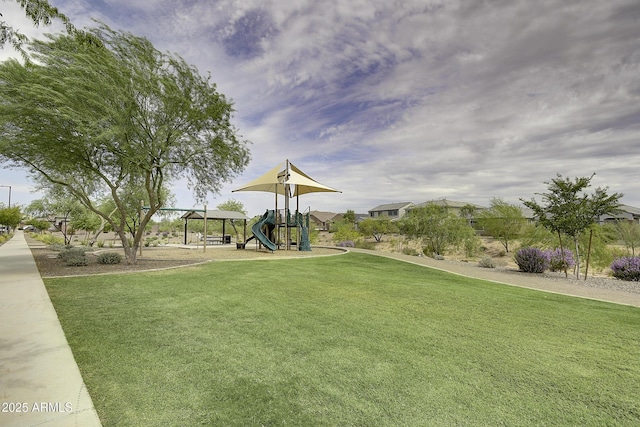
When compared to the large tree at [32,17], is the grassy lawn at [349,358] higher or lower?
lower

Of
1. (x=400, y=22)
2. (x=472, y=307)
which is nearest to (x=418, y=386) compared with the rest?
(x=472, y=307)

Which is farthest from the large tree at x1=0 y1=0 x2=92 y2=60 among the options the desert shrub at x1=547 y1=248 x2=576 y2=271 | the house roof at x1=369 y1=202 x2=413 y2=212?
the house roof at x1=369 y1=202 x2=413 y2=212

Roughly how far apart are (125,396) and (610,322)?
7732 millimetres

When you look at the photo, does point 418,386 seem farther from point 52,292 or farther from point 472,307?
point 52,292

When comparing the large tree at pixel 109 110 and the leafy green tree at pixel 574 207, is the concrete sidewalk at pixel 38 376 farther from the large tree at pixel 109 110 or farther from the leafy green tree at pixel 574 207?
the leafy green tree at pixel 574 207

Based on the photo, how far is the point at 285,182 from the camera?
A: 740 inches

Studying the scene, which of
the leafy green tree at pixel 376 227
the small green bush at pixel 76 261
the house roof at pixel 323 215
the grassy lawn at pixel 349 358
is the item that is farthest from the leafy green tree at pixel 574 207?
the house roof at pixel 323 215

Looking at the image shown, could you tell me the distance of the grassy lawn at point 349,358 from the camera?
2738 millimetres

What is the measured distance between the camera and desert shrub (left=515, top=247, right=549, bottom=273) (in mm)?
13883

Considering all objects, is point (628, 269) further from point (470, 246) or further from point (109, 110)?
point (109, 110)

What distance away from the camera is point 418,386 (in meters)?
3.13

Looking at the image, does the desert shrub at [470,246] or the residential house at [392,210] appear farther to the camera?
the residential house at [392,210]

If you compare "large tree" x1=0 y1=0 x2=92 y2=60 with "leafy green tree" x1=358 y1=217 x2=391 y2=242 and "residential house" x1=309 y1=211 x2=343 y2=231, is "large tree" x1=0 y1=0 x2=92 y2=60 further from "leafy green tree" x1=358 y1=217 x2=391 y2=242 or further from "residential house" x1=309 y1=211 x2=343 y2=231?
"residential house" x1=309 y1=211 x2=343 y2=231

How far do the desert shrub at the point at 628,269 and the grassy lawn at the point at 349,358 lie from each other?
728 cm
